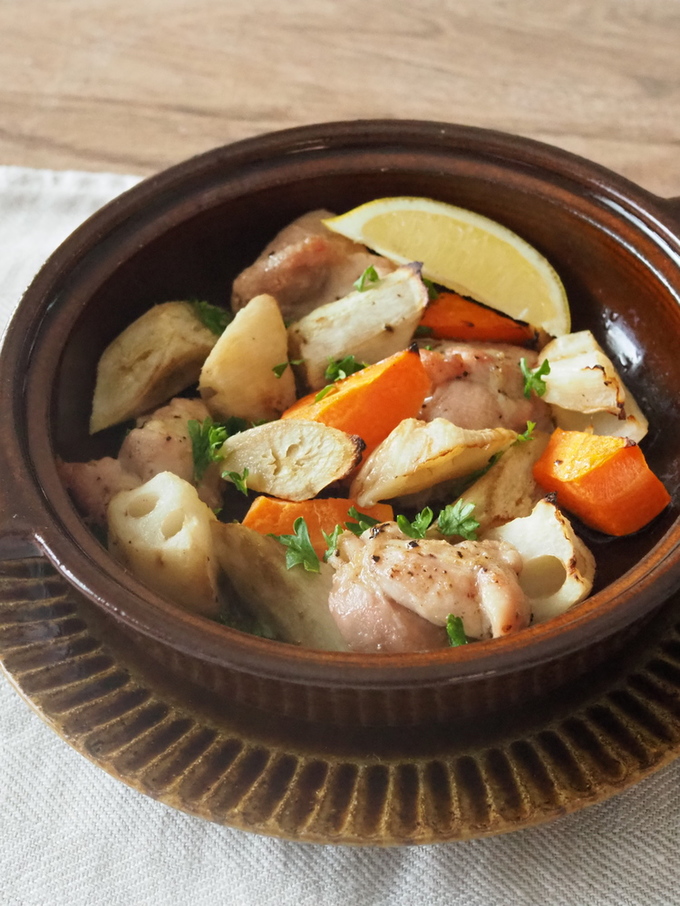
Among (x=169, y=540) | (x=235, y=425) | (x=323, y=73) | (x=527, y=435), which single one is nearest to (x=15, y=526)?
(x=169, y=540)

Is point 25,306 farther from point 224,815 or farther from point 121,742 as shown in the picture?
point 224,815

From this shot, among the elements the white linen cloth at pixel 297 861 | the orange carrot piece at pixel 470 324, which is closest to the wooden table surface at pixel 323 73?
the orange carrot piece at pixel 470 324

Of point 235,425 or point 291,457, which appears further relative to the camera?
point 235,425

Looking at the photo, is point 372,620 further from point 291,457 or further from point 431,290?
point 431,290

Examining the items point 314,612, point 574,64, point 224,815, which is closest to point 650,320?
point 314,612

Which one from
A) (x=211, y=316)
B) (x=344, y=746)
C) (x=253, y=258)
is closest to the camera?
(x=344, y=746)

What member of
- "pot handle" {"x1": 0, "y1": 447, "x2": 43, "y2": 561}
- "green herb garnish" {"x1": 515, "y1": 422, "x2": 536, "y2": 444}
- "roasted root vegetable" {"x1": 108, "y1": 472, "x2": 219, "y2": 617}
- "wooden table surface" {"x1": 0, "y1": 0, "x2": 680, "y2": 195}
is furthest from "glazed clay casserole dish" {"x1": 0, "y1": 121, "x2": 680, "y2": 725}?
"wooden table surface" {"x1": 0, "y1": 0, "x2": 680, "y2": 195}
